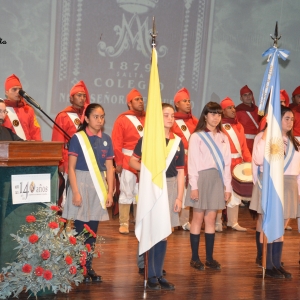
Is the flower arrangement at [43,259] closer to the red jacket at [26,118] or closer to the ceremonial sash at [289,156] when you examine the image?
the ceremonial sash at [289,156]

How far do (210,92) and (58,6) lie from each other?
8.34ft

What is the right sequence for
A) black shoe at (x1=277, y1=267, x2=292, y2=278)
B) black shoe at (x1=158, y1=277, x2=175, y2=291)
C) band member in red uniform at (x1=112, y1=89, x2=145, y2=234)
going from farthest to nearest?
band member in red uniform at (x1=112, y1=89, x2=145, y2=234)
black shoe at (x1=277, y1=267, x2=292, y2=278)
black shoe at (x1=158, y1=277, x2=175, y2=291)

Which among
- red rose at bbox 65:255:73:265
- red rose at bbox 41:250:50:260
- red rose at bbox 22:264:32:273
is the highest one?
red rose at bbox 41:250:50:260

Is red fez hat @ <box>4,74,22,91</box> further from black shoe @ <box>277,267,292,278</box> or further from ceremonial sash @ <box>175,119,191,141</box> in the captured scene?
black shoe @ <box>277,267,292,278</box>

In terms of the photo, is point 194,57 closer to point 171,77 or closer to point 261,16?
point 171,77

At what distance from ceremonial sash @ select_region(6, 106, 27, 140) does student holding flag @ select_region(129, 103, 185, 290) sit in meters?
2.29

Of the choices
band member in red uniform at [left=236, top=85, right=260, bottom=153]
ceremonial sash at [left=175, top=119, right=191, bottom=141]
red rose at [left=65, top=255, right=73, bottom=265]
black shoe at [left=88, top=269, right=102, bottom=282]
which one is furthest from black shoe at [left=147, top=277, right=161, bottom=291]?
band member in red uniform at [left=236, top=85, right=260, bottom=153]

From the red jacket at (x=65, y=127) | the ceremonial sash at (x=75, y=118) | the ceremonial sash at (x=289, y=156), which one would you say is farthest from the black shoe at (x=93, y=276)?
the ceremonial sash at (x=75, y=118)

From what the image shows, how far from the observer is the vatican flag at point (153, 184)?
495cm

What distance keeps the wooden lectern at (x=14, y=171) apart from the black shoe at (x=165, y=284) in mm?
Result: 1132

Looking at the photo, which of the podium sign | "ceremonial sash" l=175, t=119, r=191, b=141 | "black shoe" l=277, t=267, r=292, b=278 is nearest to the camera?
the podium sign

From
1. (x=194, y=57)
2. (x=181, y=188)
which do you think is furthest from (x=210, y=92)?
(x=181, y=188)

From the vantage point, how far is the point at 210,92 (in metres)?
9.54

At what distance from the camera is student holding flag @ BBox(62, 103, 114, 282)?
505cm
